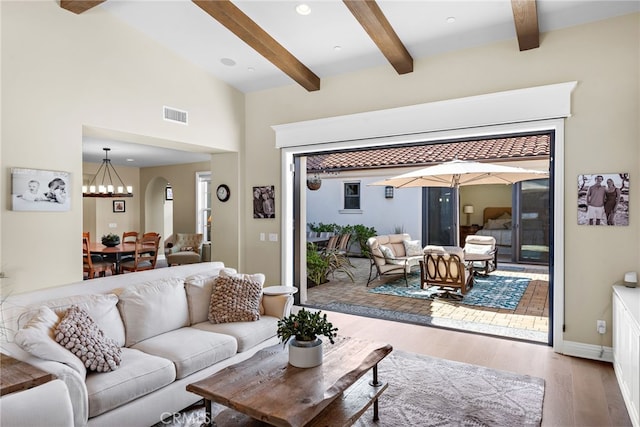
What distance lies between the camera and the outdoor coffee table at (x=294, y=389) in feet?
6.14

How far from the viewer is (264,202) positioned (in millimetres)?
5566

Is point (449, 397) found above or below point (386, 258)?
below

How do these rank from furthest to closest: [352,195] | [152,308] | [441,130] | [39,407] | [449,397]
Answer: [352,195], [441,130], [152,308], [449,397], [39,407]

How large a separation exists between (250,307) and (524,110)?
3.24 metres

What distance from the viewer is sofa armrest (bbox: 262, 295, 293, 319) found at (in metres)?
3.58

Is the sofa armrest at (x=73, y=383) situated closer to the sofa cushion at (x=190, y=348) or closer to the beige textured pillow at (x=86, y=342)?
the beige textured pillow at (x=86, y=342)

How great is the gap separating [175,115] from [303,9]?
6.87ft

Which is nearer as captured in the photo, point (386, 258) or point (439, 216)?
point (386, 258)

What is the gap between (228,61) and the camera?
4.91 meters

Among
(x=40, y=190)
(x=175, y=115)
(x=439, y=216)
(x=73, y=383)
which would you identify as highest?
(x=175, y=115)

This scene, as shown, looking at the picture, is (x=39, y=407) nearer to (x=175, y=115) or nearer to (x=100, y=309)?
(x=100, y=309)

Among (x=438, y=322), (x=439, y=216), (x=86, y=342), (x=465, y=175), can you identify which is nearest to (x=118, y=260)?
(x=86, y=342)

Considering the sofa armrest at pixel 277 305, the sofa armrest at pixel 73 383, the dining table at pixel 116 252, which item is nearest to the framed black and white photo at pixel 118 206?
the dining table at pixel 116 252

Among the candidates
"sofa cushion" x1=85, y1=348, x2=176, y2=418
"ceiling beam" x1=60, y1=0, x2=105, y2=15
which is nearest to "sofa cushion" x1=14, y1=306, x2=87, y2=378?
"sofa cushion" x1=85, y1=348, x2=176, y2=418
